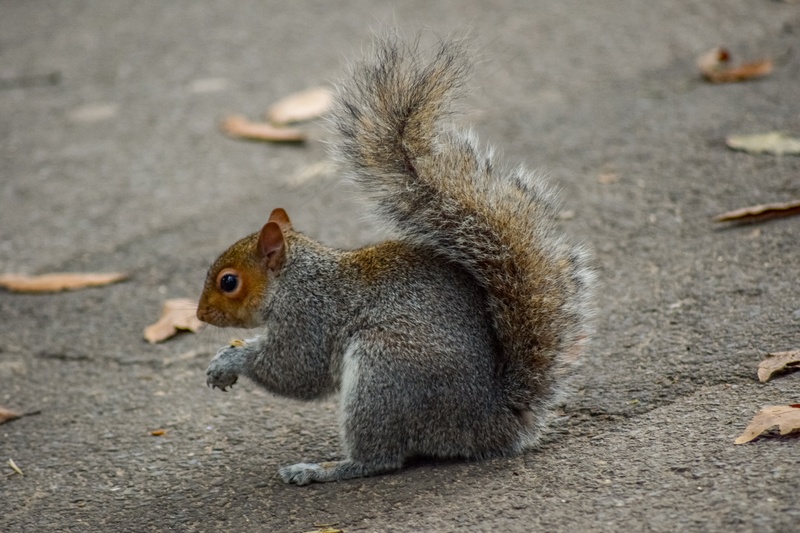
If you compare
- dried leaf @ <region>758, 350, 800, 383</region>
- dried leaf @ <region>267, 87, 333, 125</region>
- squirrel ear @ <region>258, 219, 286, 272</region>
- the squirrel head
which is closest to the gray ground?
dried leaf @ <region>758, 350, 800, 383</region>

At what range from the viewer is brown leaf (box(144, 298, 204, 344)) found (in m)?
3.05

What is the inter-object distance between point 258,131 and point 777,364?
2763mm

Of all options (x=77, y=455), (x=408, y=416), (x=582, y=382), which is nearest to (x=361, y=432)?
(x=408, y=416)

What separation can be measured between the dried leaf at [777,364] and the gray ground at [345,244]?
0.09 feet

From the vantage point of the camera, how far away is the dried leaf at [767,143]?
3.43 metres

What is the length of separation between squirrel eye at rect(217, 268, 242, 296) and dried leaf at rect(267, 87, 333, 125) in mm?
2188

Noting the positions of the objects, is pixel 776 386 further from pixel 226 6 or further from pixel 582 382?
pixel 226 6

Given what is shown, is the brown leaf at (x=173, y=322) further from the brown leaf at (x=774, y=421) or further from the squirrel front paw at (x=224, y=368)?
the brown leaf at (x=774, y=421)

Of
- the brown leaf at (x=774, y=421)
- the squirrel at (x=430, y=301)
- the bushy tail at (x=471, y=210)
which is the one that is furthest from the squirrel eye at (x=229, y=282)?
the brown leaf at (x=774, y=421)

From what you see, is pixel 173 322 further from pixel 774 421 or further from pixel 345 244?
pixel 774 421

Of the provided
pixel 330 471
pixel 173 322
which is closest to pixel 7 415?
pixel 173 322

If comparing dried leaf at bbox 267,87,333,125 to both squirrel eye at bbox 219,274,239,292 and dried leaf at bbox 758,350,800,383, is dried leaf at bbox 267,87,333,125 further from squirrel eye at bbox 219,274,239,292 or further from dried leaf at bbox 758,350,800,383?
dried leaf at bbox 758,350,800,383

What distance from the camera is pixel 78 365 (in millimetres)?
2975

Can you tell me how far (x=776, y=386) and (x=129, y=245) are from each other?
7.76ft
